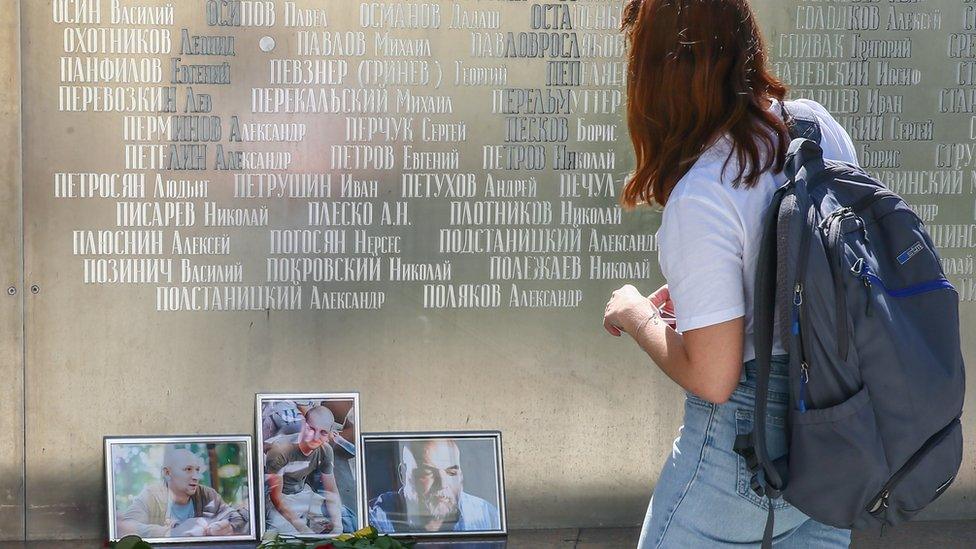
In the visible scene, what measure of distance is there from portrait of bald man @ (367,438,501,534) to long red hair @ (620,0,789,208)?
7.43 ft

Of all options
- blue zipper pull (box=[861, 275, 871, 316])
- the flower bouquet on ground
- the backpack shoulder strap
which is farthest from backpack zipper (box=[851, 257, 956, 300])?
the flower bouquet on ground

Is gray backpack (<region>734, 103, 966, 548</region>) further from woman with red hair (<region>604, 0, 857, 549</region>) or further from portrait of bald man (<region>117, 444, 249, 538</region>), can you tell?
portrait of bald man (<region>117, 444, 249, 538</region>)

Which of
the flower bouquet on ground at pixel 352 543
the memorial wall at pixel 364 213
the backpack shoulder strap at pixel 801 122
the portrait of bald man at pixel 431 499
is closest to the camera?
the backpack shoulder strap at pixel 801 122

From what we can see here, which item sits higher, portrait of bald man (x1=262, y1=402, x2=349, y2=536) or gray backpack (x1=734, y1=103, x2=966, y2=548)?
gray backpack (x1=734, y1=103, x2=966, y2=548)

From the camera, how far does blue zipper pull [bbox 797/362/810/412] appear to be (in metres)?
1.71

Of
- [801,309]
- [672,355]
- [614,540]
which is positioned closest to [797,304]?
[801,309]

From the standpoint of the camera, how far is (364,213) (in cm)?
394

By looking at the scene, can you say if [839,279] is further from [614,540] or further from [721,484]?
[614,540]

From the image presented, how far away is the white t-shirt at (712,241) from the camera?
1.75 meters

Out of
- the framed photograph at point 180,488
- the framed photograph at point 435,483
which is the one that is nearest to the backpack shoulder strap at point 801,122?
the framed photograph at point 435,483

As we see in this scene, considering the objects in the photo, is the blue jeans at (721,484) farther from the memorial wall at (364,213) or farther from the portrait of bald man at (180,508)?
the portrait of bald man at (180,508)

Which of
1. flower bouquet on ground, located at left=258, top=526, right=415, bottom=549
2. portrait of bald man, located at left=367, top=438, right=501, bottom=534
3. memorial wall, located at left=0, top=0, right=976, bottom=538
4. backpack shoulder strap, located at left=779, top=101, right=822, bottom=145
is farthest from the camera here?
portrait of bald man, located at left=367, top=438, right=501, bottom=534

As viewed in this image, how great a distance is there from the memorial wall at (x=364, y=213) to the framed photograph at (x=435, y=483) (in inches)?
3.3

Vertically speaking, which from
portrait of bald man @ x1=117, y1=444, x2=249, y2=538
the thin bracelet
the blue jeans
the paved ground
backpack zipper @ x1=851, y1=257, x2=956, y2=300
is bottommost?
the paved ground
